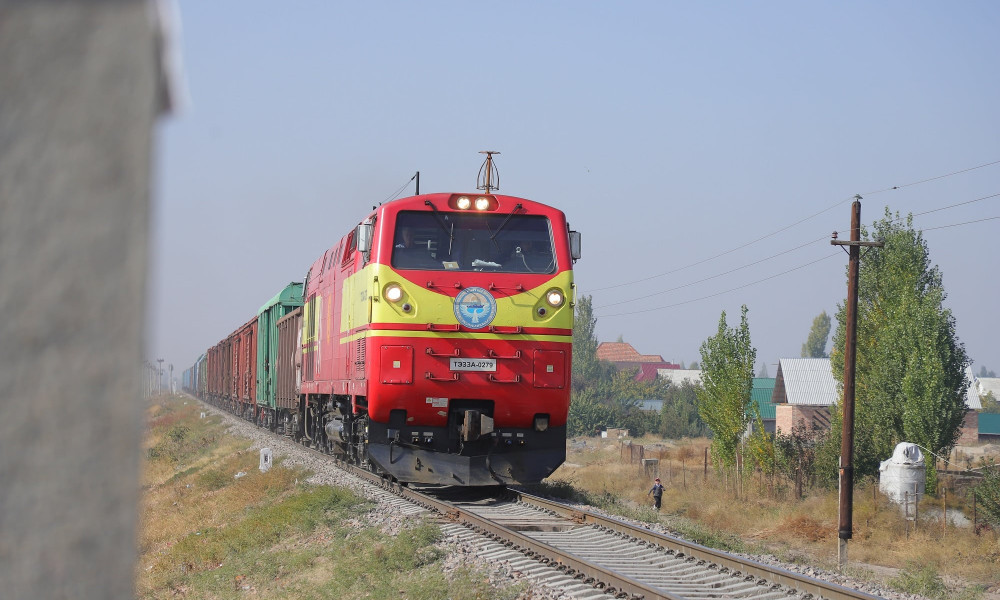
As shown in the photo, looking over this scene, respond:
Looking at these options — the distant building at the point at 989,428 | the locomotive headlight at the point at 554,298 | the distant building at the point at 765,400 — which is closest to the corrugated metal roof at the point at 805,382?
the distant building at the point at 765,400

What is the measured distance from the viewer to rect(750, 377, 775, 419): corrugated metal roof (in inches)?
2758

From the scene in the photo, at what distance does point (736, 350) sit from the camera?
1325 inches

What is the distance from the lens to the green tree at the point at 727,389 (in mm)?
33000

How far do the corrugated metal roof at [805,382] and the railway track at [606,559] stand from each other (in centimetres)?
5308

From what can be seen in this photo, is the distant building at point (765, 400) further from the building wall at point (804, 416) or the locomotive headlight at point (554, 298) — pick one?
the locomotive headlight at point (554, 298)

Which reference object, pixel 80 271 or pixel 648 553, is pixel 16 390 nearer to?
pixel 80 271

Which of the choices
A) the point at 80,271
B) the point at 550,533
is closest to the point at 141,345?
the point at 80,271

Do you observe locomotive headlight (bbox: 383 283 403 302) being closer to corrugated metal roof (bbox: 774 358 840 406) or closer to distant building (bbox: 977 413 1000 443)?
corrugated metal roof (bbox: 774 358 840 406)

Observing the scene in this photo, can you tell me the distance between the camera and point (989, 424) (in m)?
74.8

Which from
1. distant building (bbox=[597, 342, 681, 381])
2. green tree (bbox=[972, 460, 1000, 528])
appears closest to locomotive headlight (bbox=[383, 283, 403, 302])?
green tree (bbox=[972, 460, 1000, 528])

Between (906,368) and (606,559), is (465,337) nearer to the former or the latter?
(606,559)

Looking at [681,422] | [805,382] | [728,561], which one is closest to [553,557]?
[728,561]

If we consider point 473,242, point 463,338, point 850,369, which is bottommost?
point 850,369

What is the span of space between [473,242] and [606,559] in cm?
475
